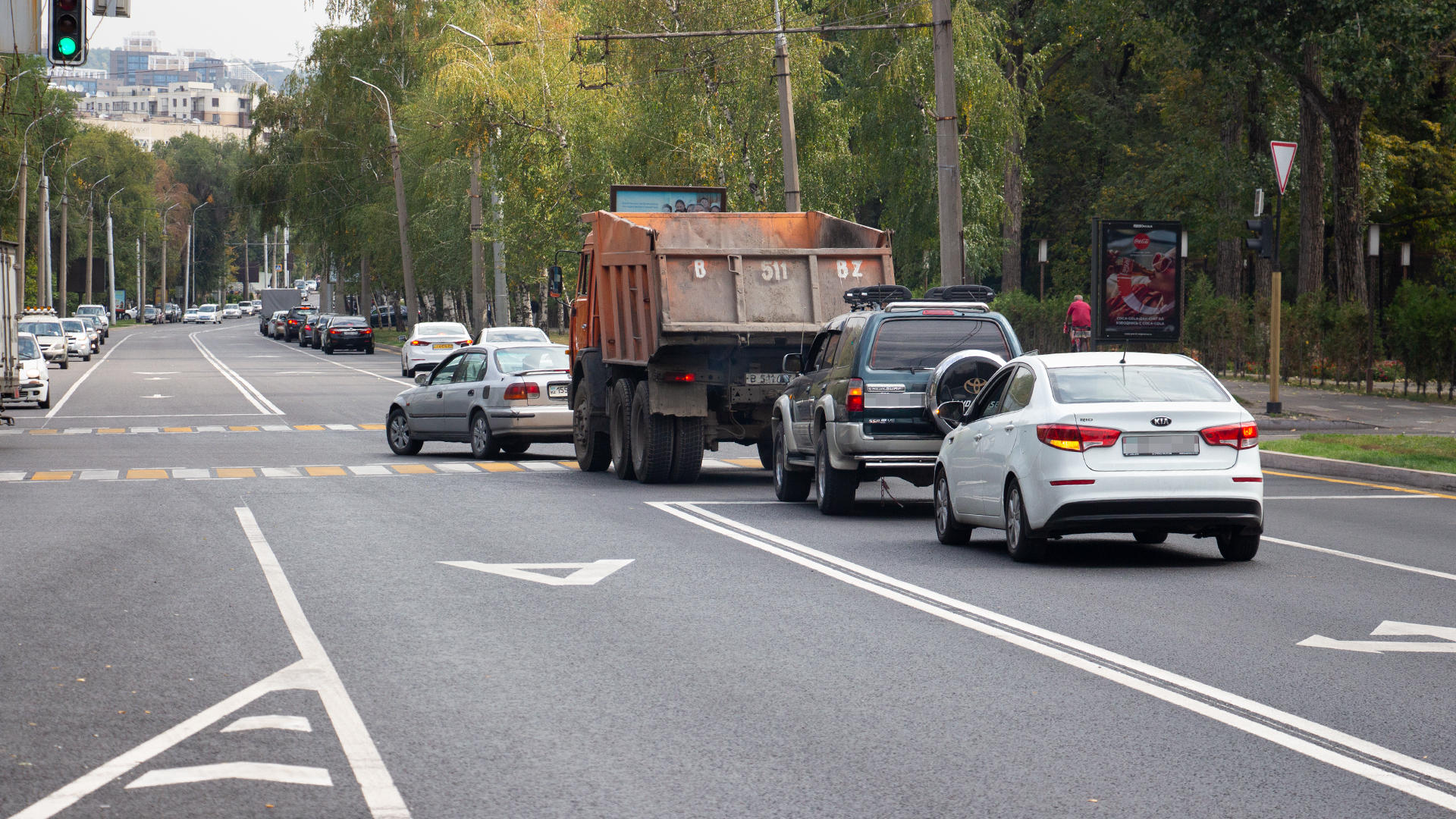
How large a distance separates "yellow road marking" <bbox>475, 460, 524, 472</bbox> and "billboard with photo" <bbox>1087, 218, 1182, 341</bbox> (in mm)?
9171

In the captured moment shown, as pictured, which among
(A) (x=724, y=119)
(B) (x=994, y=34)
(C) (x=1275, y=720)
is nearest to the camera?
(C) (x=1275, y=720)

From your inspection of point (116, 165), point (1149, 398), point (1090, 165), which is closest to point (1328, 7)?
point (1149, 398)

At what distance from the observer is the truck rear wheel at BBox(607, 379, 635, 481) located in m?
20.2

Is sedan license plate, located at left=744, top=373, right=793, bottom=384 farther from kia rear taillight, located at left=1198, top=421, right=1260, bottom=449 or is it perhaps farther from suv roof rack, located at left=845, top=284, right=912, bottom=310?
kia rear taillight, located at left=1198, top=421, right=1260, bottom=449

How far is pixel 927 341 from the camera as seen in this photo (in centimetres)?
1608

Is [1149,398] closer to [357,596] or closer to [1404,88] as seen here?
[357,596]

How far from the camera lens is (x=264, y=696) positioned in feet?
26.0

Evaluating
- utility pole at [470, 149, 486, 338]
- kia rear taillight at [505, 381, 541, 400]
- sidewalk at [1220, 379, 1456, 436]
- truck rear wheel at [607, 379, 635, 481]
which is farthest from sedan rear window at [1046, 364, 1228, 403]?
utility pole at [470, 149, 486, 338]

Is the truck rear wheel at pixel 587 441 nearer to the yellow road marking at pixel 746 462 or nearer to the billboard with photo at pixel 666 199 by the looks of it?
the yellow road marking at pixel 746 462

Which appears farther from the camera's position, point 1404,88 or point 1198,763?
point 1404,88

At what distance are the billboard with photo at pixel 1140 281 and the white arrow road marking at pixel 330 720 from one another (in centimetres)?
1881

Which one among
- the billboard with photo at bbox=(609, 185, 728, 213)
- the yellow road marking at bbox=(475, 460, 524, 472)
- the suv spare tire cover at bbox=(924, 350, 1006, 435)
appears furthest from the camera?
the billboard with photo at bbox=(609, 185, 728, 213)

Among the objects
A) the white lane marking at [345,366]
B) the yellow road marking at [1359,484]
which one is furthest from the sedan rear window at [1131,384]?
the white lane marking at [345,366]

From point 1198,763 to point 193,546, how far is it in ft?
30.5
